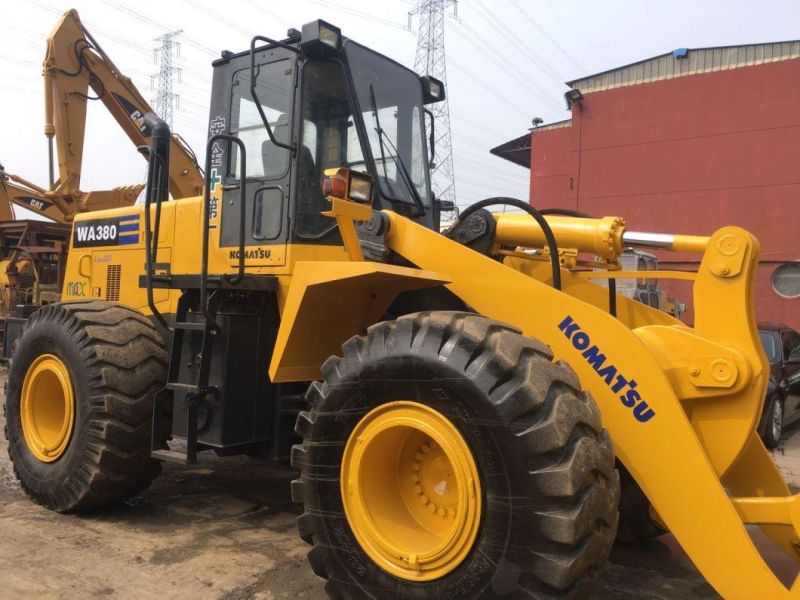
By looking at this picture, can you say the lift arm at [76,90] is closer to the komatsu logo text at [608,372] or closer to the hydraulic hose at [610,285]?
the hydraulic hose at [610,285]

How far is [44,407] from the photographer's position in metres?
5.01

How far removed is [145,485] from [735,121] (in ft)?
61.0

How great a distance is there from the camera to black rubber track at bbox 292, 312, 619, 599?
2.49 meters

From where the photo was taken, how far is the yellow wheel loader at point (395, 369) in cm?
262

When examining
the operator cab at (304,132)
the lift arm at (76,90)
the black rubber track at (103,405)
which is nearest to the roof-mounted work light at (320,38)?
the operator cab at (304,132)

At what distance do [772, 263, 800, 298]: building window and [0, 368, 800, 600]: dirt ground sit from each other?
49.4 ft

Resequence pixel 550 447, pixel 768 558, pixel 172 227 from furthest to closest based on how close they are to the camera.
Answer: pixel 172 227
pixel 768 558
pixel 550 447

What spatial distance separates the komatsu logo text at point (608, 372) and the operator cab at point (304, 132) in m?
1.64

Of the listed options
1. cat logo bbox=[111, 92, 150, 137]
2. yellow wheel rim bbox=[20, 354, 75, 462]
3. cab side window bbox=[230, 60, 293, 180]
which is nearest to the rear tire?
cab side window bbox=[230, 60, 293, 180]

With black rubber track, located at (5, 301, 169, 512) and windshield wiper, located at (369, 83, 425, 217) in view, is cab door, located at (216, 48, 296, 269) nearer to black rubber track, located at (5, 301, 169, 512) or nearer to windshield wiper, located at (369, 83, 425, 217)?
windshield wiper, located at (369, 83, 425, 217)

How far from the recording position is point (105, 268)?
19.4 ft

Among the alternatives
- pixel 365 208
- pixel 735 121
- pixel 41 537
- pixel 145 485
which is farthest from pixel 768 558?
pixel 735 121

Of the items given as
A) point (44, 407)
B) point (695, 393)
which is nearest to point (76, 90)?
point (44, 407)

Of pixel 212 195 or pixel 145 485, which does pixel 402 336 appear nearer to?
pixel 212 195
